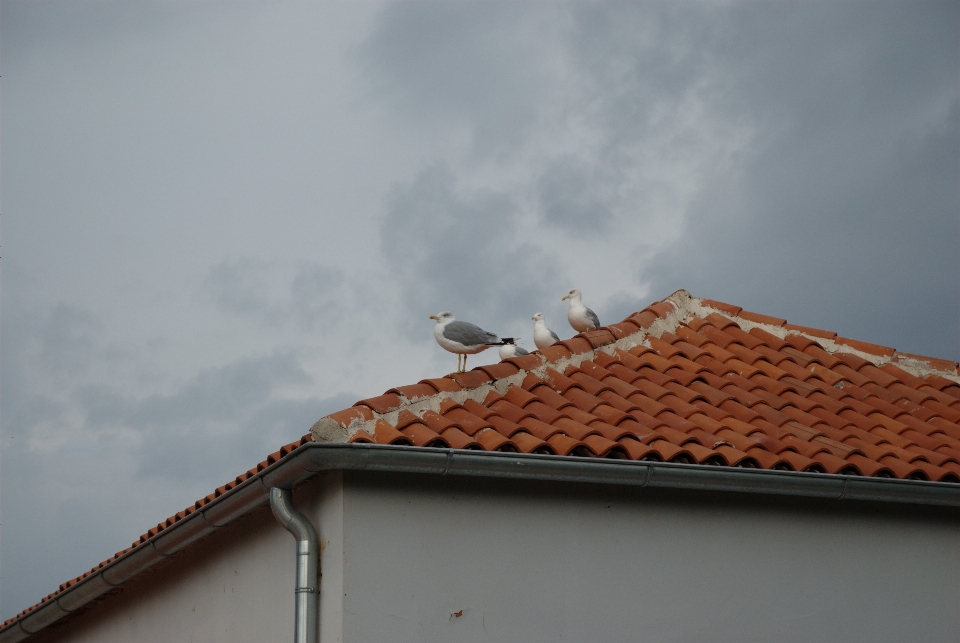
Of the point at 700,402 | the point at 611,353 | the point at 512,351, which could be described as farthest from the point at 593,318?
the point at 700,402

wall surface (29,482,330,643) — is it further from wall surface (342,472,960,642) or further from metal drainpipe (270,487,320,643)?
wall surface (342,472,960,642)

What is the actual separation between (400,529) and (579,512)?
111 centimetres

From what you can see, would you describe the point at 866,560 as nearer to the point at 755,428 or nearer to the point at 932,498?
the point at 932,498

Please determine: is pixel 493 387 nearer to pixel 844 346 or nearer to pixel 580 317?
pixel 580 317

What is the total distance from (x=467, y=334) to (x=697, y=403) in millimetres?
2037

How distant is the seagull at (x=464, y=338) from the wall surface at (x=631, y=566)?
8.20 feet

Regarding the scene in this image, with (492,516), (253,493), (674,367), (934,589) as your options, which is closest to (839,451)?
(934,589)

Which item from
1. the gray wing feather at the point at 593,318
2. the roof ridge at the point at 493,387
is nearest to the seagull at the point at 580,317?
the gray wing feather at the point at 593,318

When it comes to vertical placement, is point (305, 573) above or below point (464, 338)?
below

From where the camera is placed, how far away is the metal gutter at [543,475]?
5.78 metres

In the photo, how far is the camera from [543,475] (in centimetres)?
609

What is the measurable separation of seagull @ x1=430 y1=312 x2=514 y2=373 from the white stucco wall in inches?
90.8

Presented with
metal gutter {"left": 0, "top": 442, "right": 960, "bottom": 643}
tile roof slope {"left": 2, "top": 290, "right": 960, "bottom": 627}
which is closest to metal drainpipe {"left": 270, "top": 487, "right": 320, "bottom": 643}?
metal gutter {"left": 0, "top": 442, "right": 960, "bottom": 643}

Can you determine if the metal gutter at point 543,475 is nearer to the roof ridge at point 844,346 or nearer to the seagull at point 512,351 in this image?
the roof ridge at point 844,346
